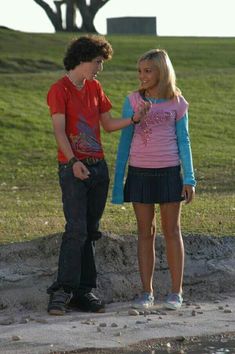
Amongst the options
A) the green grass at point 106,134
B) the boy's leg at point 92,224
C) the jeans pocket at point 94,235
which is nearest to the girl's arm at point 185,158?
the boy's leg at point 92,224

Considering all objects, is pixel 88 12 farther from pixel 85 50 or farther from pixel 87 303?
pixel 87 303

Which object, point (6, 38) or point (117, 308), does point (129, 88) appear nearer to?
point (6, 38)

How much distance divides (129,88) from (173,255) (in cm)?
1880

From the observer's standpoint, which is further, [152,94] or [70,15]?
[70,15]

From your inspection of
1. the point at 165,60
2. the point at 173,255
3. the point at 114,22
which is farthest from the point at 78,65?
the point at 114,22

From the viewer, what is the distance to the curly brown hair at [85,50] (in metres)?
7.68

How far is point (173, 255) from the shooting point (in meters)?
7.95

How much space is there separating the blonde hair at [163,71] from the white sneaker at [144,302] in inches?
51.6

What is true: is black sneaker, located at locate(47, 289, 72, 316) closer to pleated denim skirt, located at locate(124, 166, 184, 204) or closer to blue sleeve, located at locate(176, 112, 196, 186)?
pleated denim skirt, located at locate(124, 166, 184, 204)

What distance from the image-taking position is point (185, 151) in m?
7.81

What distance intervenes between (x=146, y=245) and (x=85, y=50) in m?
1.34

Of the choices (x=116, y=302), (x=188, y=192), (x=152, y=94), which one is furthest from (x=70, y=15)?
(x=188, y=192)

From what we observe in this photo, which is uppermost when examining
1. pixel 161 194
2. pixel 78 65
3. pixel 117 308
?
pixel 78 65

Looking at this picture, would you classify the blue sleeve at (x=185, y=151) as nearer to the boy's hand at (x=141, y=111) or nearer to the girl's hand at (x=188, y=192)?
the girl's hand at (x=188, y=192)
